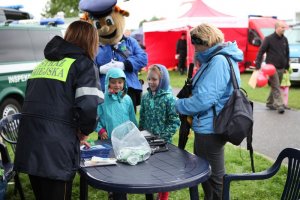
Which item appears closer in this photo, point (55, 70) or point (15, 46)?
point (55, 70)

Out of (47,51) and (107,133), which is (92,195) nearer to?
(107,133)

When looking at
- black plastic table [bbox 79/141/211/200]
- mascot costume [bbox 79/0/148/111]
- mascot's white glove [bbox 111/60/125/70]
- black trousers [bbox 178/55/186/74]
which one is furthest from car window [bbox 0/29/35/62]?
black trousers [bbox 178/55/186/74]

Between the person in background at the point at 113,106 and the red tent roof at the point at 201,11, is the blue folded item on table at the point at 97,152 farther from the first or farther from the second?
the red tent roof at the point at 201,11

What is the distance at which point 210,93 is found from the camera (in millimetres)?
2979

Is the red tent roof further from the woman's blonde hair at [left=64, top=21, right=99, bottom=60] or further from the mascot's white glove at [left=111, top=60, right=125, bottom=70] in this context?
the woman's blonde hair at [left=64, top=21, right=99, bottom=60]

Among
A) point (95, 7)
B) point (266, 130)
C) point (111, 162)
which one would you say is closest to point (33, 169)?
point (111, 162)

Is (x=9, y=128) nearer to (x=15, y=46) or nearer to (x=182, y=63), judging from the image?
(x=15, y=46)

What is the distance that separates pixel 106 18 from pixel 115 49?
34cm

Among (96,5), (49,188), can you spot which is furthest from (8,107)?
(49,188)

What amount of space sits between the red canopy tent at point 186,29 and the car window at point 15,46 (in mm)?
8279

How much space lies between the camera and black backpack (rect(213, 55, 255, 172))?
2951 millimetres

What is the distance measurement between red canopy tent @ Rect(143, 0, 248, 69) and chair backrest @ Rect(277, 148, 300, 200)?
1207 centimetres

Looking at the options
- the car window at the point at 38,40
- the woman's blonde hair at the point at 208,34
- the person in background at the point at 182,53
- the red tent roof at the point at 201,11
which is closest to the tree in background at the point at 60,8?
the person in background at the point at 182,53

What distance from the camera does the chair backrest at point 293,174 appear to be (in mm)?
2779
